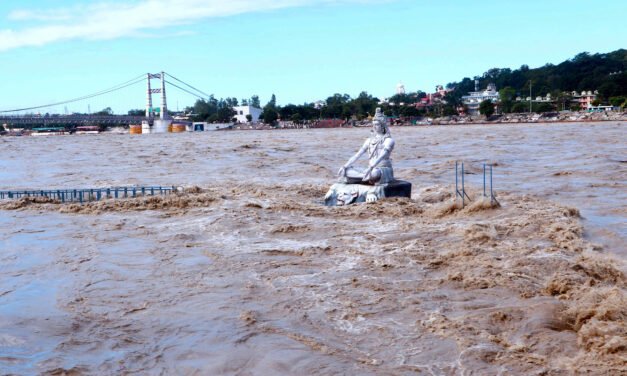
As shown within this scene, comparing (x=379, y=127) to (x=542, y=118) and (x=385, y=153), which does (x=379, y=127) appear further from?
(x=542, y=118)

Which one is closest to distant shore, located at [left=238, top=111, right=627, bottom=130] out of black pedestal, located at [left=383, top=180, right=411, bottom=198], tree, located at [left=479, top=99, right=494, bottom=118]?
tree, located at [left=479, top=99, right=494, bottom=118]

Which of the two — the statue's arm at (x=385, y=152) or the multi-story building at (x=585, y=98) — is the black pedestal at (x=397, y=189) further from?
the multi-story building at (x=585, y=98)

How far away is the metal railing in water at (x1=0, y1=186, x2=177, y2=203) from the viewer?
1853cm

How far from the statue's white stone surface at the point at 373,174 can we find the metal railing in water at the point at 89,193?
5.70m

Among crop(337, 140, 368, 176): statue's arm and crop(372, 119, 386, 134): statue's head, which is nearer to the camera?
crop(372, 119, 386, 134): statue's head

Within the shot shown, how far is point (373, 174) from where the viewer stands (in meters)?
14.6

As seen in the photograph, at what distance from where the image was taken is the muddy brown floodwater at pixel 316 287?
6488mm

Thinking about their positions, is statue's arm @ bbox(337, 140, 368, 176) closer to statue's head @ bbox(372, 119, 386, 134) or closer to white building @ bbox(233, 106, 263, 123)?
statue's head @ bbox(372, 119, 386, 134)

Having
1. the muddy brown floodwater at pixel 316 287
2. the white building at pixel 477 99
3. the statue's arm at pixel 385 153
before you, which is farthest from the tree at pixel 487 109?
the statue's arm at pixel 385 153

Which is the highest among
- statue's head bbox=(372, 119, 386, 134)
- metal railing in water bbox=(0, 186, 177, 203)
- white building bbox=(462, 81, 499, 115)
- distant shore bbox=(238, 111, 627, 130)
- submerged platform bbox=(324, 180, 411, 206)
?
white building bbox=(462, 81, 499, 115)

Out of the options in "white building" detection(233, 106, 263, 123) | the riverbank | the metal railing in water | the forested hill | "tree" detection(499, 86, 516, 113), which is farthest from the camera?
"white building" detection(233, 106, 263, 123)

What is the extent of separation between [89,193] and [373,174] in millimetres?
8293

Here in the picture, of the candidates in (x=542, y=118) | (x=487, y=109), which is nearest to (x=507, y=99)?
(x=487, y=109)

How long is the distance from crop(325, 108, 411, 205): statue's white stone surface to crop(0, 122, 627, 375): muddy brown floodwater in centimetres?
45
